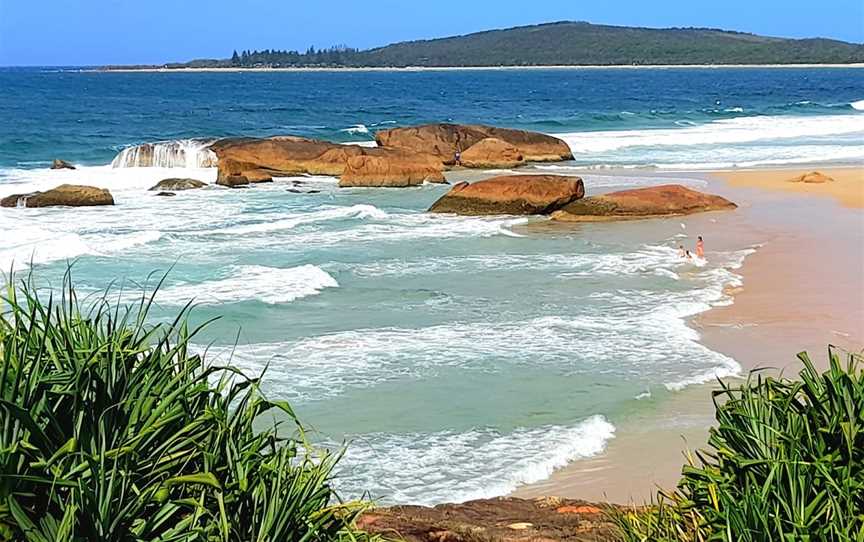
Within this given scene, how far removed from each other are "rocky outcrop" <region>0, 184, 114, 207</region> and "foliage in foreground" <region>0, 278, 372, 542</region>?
78.8 feet

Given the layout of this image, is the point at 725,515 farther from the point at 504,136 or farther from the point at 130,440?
the point at 504,136

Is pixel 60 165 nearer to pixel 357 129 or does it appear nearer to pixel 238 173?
pixel 238 173

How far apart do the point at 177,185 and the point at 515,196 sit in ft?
34.9

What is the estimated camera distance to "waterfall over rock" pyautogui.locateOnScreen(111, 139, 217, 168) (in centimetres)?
3588

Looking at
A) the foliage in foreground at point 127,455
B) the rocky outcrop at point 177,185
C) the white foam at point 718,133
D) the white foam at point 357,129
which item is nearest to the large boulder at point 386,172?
the rocky outcrop at point 177,185

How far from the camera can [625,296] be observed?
14.5 meters

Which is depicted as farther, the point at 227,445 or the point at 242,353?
the point at 242,353

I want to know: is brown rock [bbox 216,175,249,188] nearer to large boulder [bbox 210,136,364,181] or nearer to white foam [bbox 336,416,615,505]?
large boulder [bbox 210,136,364,181]

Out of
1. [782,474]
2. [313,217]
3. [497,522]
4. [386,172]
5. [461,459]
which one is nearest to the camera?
[782,474]

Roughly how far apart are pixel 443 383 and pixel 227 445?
270 inches

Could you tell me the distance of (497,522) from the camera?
201 inches

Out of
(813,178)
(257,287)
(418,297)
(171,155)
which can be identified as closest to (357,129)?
(171,155)

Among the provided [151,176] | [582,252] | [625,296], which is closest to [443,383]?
[625,296]

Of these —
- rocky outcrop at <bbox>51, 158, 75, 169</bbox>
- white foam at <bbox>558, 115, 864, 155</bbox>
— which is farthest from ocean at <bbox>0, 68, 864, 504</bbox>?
white foam at <bbox>558, 115, 864, 155</bbox>
